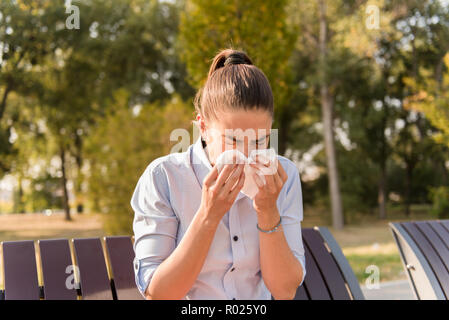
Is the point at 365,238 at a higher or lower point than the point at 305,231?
lower

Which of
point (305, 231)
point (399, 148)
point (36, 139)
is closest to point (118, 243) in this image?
point (305, 231)

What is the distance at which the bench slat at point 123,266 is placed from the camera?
7.93 ft

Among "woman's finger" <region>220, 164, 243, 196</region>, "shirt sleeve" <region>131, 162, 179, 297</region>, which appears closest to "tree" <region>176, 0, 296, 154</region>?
"shirt sleeve" <region>131, 162, 179, 297</region>

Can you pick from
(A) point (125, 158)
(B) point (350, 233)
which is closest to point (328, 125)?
(B) point (350, 233)

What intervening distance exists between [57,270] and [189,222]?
960mm

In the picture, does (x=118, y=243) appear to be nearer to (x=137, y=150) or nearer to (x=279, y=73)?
(x=279, y=73)

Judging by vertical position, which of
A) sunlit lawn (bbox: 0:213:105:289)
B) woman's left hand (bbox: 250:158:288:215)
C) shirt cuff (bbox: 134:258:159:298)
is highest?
woman's left hand (bbox: 250:158:288:215)

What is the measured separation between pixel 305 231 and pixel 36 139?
770 inches

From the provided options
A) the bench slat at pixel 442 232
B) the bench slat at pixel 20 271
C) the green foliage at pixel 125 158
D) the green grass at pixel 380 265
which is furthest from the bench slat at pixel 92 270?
the green foliage at pixel 125 158

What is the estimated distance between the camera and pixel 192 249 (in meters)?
1.59

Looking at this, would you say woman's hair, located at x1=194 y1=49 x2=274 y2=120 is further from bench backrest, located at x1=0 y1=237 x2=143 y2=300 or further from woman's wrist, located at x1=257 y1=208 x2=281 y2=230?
bench backrest, located at x1=0 y1=237 x2=143 y2=300

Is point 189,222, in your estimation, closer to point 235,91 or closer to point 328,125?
point 235,91

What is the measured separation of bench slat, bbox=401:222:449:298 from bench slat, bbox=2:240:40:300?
2.59 m

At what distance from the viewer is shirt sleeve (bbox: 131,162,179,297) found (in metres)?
1.71
